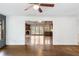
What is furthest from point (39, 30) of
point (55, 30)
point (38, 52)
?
point (38, 52)

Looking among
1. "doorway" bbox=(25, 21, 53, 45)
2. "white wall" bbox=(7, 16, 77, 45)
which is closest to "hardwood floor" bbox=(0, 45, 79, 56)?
"white wall" bbox=(7, 16, 77, 45)

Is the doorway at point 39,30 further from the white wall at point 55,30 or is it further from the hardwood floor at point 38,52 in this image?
the hardwood floor at point 38,52

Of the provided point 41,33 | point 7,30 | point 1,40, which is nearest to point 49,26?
point 41,33

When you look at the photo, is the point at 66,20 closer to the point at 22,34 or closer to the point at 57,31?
the point at 57,31

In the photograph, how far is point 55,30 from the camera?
25.1 ft

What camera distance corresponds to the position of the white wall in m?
7.59

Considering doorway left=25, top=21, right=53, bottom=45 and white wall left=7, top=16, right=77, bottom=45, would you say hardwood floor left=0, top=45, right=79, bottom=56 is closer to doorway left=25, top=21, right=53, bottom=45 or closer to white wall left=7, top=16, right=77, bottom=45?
white wall left=7, top=16, right=77, bottom=45

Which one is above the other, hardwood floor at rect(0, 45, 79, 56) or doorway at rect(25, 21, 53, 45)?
doorway at rect(25, 21, 53, 45)

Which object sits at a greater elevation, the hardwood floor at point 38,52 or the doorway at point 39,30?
the doorway at point 39,30

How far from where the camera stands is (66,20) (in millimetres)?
7727

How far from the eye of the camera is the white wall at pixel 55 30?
24.9 ft

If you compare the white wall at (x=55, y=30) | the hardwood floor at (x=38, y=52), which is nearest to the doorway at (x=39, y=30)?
the white wall at (x=55, y=30)

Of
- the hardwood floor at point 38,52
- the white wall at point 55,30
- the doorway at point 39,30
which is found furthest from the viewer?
the doorway at point 39,30

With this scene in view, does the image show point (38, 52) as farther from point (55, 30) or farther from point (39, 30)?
point (39, 30)
